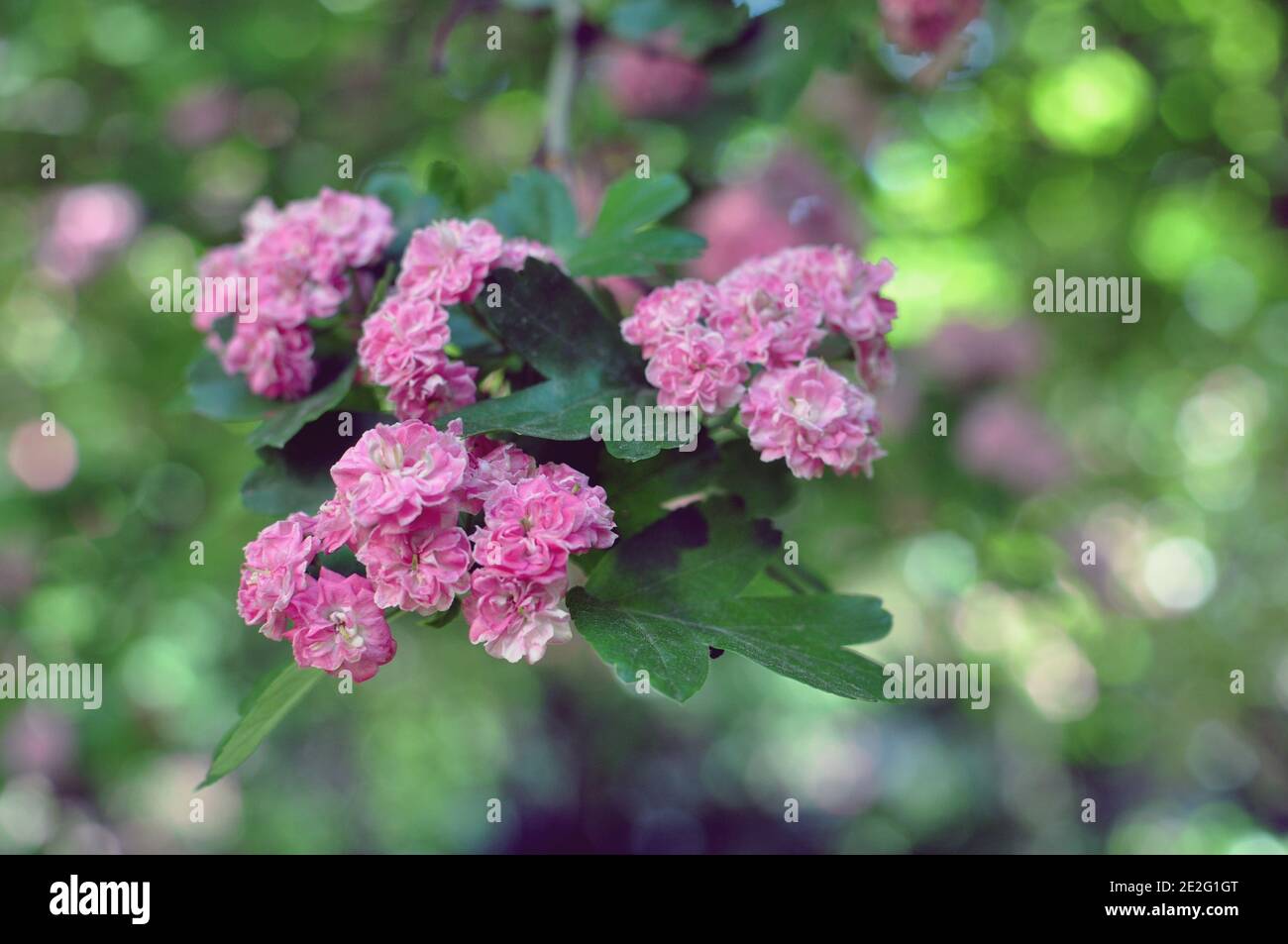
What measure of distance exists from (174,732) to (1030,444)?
2430 mm

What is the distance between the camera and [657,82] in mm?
1860

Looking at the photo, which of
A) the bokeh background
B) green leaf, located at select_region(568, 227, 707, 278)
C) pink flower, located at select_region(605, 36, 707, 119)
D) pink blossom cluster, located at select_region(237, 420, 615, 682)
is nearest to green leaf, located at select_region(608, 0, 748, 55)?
the bokeh background

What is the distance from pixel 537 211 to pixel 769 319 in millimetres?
342

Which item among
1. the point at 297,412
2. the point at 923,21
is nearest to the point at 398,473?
the point at 297,412

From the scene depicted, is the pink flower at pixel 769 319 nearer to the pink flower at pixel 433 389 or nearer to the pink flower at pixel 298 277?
the pink flower at pixel 433 389

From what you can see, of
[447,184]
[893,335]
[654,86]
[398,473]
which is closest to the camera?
[398,473]

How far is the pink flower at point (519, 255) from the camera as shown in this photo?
79cm

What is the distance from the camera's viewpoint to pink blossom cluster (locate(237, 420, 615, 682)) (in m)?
0.63

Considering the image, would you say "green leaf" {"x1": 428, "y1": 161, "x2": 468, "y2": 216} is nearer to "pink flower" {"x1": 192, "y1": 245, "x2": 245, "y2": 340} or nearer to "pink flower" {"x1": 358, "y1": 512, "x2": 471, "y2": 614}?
"pink flower" {"x1": 192, "y1": 245, "x2": 245, "y2": 340}

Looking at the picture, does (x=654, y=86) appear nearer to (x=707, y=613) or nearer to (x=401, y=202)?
(x=401, y=202)

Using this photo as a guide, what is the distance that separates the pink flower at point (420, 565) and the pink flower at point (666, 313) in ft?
0.68

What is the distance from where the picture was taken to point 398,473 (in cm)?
62

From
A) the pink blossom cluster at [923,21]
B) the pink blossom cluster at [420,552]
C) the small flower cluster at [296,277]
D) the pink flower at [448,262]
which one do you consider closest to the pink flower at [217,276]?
the small flower cluster at [296,277]

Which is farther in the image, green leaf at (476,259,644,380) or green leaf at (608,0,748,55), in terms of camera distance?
green leaf at (608,0,748,55)
